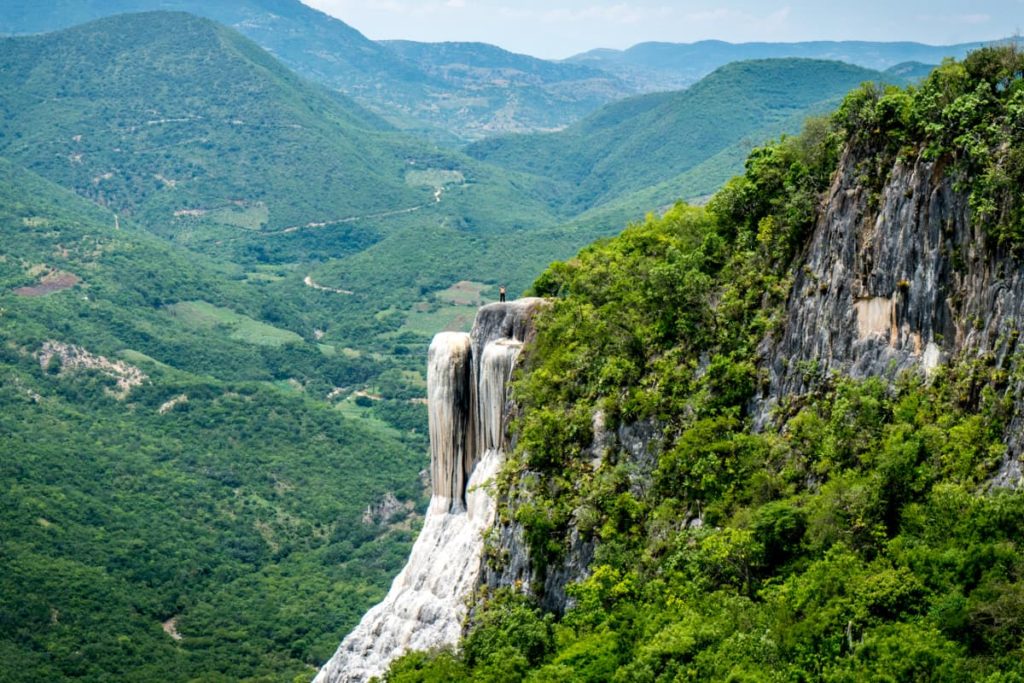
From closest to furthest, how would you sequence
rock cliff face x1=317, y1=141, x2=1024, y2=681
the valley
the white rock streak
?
rock cliff face x1=317, y1=141, x2=1024, y2=681 < the valley < the white rock streak

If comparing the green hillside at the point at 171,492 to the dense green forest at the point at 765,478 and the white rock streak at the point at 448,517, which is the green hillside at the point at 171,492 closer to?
the white rock streak at the point at 448,517

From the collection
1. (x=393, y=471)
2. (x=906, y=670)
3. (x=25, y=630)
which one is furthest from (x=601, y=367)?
(x=393, y=471)

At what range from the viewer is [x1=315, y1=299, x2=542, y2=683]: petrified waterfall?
39.5 metres

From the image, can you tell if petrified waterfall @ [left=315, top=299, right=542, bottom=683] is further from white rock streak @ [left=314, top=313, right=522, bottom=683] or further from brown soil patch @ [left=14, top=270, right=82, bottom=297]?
brown soil patch @ [left=14, top=270, right=82, bottom=297]

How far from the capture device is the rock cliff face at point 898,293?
2791 cm

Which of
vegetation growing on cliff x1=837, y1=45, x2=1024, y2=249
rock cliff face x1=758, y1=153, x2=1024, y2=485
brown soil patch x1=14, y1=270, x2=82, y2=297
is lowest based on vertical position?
brown soil patch x1=14, y1=270, x2=82, y2=297

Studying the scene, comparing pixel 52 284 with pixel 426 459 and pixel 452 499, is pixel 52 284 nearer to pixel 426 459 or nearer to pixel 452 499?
pixel 426 459

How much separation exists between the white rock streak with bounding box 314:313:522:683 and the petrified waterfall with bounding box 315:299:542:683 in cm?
3

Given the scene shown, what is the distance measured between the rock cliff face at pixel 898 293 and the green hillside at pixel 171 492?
68120 mm

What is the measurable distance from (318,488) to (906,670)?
402 feet

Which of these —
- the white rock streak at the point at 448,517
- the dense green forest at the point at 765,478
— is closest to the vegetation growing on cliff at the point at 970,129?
the dense green forest at the point at 765,478

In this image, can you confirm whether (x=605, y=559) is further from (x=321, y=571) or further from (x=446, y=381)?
(x=321, y=571)

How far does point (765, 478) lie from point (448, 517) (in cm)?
1374


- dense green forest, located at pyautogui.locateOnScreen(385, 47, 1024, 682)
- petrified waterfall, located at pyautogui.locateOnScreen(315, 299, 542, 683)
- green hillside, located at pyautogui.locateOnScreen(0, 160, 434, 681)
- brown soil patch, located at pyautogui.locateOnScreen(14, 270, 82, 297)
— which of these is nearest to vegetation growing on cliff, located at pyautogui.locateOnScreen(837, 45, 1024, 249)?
dense green forest, located at pyautogui.locateOnScreen(385, 47, 1024, 682)
